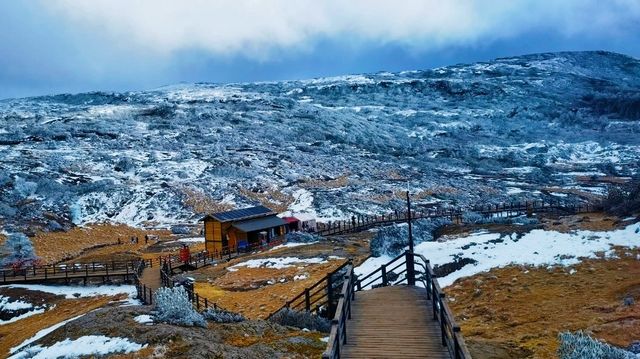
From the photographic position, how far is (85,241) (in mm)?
64188

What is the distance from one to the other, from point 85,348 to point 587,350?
42.5 feet

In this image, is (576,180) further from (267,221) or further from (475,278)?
(475,278)

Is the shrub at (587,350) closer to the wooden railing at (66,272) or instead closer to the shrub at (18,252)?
the wooden railing at (66,272)

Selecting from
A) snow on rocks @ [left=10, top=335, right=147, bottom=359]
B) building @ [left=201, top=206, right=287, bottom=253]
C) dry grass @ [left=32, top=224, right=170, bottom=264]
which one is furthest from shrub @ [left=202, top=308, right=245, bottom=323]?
dry grass @ [left=32, top=224, right=170, bottom=264]

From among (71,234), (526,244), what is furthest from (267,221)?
(526,244)

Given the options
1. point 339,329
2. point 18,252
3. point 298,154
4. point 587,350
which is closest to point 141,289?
point 339,329

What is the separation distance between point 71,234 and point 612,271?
64.0m

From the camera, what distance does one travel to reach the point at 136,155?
3991 inches

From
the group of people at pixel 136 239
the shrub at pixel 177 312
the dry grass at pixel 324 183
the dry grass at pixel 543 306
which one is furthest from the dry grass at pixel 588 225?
the dry grass at pixel 324 183

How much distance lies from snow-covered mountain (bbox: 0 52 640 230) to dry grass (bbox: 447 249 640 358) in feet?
172

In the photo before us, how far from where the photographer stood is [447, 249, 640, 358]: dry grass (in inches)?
578

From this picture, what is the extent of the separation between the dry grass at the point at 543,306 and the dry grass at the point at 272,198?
5826cm

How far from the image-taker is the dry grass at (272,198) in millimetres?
81231

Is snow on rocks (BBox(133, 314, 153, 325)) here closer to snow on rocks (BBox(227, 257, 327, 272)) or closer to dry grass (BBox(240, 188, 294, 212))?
snow on rocks (BBox(227, 257, 327, 272))
